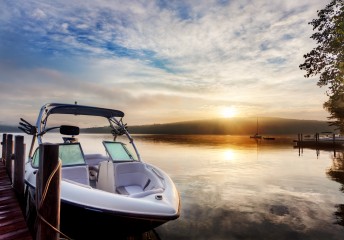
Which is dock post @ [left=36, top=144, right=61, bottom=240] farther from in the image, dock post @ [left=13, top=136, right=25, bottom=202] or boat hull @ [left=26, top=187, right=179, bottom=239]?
dock post @ [left=13, top=136, right=25, bottom=202]

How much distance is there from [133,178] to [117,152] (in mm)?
1057

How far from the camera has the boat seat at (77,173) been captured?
26.6 feet

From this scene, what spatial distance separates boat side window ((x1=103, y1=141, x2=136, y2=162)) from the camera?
8836mm

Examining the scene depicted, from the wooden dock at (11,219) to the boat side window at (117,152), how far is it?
3.02 metres

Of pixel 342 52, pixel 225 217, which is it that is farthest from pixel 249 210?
pixel 342 52

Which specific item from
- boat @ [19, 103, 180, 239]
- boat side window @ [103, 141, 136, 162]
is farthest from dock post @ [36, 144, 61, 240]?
boat side window @ [103, 141, 136, 162]

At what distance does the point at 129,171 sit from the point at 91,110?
11.9ft

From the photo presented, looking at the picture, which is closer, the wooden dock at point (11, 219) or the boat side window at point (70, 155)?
the wooden dock at point (11, 219)

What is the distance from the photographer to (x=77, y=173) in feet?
27.0

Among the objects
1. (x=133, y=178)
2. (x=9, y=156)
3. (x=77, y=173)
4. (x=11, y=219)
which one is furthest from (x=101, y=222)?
(x=9, y=156)

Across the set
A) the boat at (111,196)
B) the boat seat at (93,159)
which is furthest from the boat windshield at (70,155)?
the boat seat at (93,159)

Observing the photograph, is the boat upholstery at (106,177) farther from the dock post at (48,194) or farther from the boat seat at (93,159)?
the dock post at (48,194)

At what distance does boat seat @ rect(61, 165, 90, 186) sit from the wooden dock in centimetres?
153

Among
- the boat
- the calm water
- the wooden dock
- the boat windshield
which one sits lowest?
the calm water
